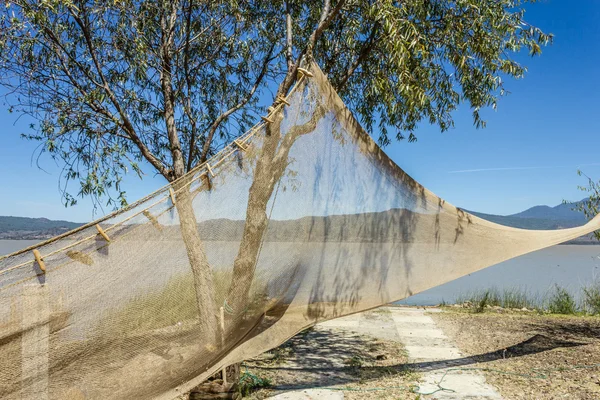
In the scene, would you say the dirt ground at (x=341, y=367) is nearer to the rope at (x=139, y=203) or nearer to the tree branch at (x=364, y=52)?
the rope at (x=139, y=203)

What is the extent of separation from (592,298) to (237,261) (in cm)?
607

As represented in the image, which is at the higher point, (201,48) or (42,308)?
(201,48)

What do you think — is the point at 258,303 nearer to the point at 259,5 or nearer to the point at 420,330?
the point at 259,5

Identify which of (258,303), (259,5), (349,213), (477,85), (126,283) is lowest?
(258,303)

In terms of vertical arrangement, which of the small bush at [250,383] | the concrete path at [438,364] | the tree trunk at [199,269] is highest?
the tree trunk at [199,269]

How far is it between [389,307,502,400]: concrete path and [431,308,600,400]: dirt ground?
98mm

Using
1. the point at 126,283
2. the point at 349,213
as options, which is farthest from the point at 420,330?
the point at 126,283

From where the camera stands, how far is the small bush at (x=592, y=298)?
6.65 metres

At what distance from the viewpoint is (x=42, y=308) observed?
1.97 meters

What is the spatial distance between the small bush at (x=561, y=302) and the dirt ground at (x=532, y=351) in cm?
46

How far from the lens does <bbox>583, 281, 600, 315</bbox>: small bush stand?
6.65 m

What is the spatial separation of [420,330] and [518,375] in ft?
6.62

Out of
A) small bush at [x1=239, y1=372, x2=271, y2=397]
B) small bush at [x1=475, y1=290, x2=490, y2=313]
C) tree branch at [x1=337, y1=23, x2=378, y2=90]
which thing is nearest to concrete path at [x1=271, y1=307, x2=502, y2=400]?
small bush at [x1=239, y1=372, x2=271, y2=397]

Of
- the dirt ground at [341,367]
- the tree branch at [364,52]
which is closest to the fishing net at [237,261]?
the dirt ground at [341,367]
